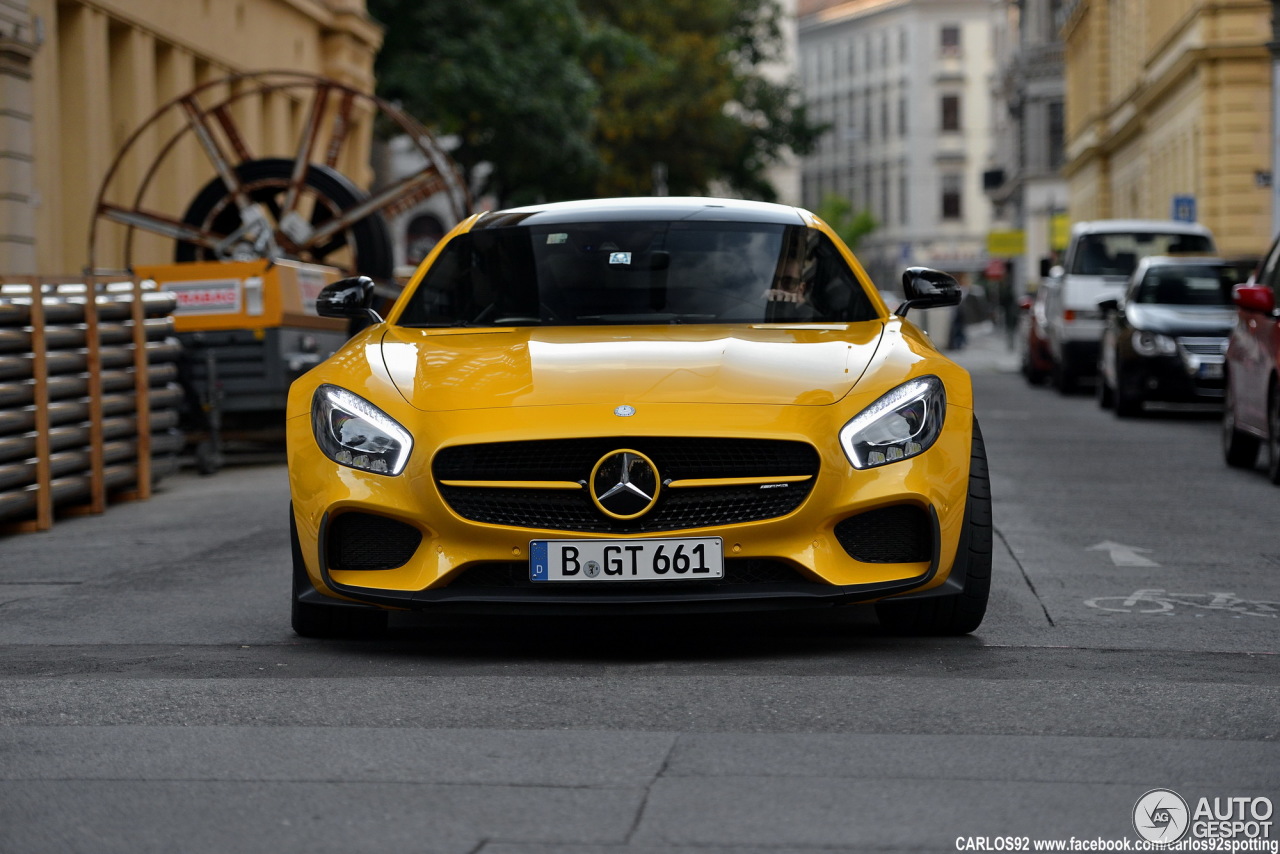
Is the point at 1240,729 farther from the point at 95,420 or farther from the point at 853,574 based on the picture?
the point at 95,420

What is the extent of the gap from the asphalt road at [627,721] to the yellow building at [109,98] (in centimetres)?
1192

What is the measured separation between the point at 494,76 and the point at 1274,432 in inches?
910

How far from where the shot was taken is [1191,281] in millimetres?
21719

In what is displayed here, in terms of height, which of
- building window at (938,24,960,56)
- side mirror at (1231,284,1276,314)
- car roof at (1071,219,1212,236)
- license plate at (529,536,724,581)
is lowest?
license plate at (529,536,724,581)

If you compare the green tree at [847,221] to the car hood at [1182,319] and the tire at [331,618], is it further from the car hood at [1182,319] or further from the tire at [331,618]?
the tire at [331,618]

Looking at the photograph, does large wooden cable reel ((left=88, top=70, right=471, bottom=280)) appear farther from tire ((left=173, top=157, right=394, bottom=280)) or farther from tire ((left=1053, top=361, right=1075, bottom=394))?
tire ((left=1053, top=361, right=1075, bottom=394))

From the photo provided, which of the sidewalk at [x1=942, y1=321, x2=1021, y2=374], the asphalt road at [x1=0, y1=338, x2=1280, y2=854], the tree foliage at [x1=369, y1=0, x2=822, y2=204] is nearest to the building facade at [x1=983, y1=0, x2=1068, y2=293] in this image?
the sidewalk at [x1=942, y1=321, x2=1021, y2=374]

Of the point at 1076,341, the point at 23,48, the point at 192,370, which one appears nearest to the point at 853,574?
the point at 192,370

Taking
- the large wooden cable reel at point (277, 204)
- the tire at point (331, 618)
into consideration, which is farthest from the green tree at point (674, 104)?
the tire at point (331, 618)

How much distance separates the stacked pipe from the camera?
11.6 metres

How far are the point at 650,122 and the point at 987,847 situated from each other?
47.5 m

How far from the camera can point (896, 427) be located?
254 inches

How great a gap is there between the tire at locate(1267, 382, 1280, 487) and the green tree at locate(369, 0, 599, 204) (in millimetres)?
22340

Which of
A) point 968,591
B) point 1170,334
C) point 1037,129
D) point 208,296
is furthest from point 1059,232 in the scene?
point 968,591
